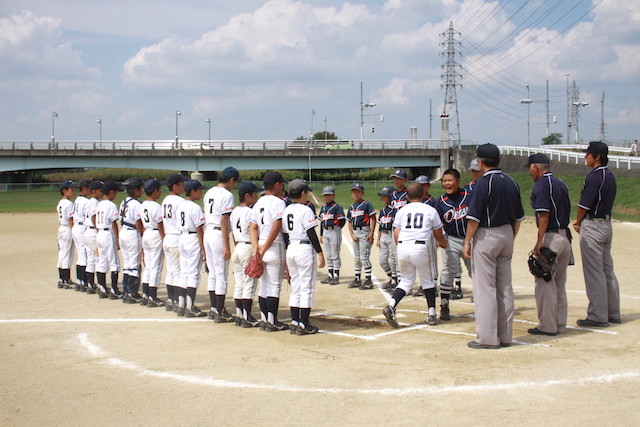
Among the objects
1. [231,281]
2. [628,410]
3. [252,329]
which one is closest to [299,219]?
[252,329]

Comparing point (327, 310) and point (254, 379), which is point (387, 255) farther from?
point (254, 379)

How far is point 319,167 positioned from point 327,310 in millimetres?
50549

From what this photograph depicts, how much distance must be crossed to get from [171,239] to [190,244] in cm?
55

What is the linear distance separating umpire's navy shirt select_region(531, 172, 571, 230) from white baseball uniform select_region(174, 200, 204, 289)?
5.00 m

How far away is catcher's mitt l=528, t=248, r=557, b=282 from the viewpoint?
24.6ft

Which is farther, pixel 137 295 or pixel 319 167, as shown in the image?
pixel 319 167

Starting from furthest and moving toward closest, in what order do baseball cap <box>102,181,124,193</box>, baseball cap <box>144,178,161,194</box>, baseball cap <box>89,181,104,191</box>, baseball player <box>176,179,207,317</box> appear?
1. baseball cap <box>89,181,104,191</box>
2. baseball cap <box>102,181,124,193</box>
3. baseball cap <box>144,178,161,194</box>
4. baseball player <box>176,179,207,317</box>

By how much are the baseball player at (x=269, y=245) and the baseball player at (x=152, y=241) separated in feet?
8.74

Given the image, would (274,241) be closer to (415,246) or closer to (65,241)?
(415,246)

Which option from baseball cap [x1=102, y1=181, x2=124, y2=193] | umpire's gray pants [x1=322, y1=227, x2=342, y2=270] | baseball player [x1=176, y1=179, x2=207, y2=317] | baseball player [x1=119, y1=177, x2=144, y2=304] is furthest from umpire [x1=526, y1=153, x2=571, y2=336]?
baseball cap [x1=102, y1=181, x2=124, y2=193]

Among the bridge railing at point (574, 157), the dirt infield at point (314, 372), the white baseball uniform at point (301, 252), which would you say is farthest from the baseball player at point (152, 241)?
the bridge railing at point (574, 157)

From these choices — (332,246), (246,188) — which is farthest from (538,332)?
(332,246)

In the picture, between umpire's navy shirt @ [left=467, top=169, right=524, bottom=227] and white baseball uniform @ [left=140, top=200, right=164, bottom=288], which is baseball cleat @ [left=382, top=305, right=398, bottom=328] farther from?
white baseball uniform @ [left=140, top=200, right=164, bottom=288]

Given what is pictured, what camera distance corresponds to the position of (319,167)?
60.2 metres
